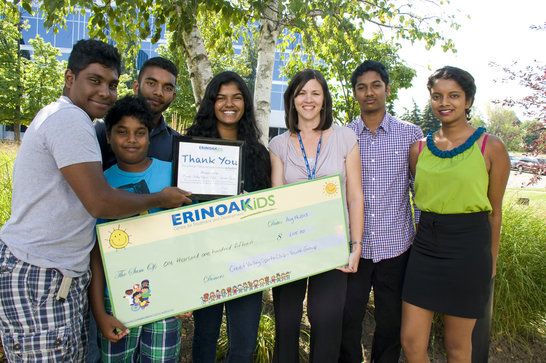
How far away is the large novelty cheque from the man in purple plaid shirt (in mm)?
509

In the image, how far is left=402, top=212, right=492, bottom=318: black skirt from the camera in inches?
94.6

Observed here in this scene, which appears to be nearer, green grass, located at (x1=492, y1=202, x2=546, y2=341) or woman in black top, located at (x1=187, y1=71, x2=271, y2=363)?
woman in black top, located at (x1=187, y1=71, x2=271, y2=363)

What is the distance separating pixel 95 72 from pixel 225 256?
1343 millimetres

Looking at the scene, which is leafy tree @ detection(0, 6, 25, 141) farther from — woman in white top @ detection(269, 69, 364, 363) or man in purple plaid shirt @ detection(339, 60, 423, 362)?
man in purple plaid shirt @ detection(339, 60, 423, 362)

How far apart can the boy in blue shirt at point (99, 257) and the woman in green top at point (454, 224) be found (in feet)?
5.55

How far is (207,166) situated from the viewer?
7.77ft

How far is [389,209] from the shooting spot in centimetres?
286

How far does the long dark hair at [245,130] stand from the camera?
103 inches

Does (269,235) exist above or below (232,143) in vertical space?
below

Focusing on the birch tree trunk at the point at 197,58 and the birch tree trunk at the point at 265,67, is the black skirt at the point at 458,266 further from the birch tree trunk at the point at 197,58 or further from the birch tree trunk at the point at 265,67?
the birch tree trunk at the point at 197,58

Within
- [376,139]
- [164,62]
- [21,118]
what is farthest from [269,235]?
[21,118]

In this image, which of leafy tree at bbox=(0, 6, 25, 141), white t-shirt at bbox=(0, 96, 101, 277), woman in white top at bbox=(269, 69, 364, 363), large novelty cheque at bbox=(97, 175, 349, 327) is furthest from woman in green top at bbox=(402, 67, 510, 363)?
leafy tree at bbox=(0, 6, 25, 141)

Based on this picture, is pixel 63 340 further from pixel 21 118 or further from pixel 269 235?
pixel 21 118

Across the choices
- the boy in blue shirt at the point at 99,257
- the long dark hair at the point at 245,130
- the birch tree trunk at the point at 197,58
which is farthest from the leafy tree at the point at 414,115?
the boy in blue shirt at the point at 99,257
